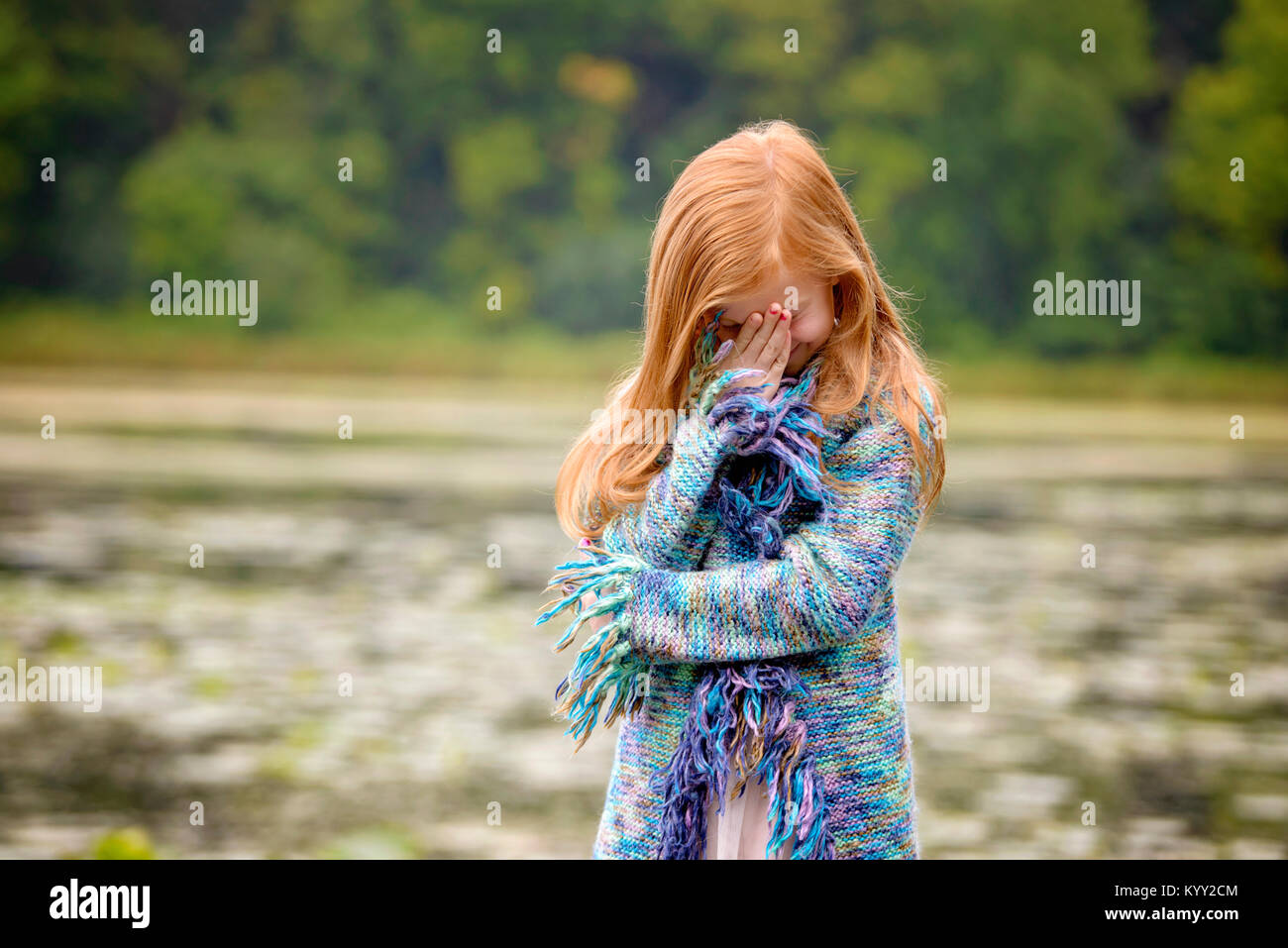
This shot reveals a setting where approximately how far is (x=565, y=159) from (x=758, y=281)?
19.6 m

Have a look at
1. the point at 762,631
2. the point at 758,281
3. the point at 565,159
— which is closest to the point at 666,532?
the point at 762,631

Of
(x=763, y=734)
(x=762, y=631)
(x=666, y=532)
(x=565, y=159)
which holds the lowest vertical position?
(x=763, y=734)

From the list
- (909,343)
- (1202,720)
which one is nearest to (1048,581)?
→ (1202,720)

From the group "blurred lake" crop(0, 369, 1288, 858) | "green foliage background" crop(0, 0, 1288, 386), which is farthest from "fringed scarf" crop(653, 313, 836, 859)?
"green foliage background" crop(0, 0, 1288, 386)

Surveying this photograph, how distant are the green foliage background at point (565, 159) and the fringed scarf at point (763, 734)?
17172mm

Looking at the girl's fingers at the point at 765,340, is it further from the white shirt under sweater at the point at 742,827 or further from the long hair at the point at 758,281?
the white shirt under sweater at the point at 742,827

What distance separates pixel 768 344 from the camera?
4.86 feet

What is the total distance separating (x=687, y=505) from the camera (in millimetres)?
1437

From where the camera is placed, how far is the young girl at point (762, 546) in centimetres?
142

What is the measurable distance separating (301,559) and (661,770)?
589cm

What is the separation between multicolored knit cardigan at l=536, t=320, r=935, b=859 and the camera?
1411 mm

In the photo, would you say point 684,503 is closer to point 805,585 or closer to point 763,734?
point 805,585

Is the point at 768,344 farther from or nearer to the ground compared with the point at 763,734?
farther from the ground

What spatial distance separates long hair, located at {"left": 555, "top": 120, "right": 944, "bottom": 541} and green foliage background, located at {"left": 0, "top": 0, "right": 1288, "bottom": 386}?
672 inches
